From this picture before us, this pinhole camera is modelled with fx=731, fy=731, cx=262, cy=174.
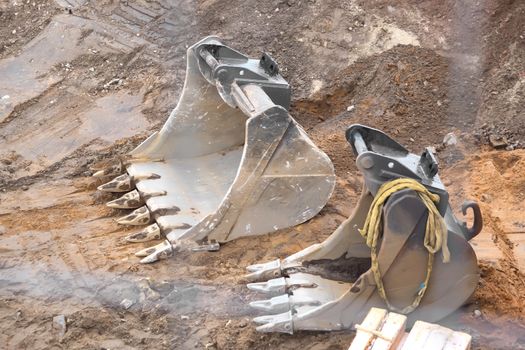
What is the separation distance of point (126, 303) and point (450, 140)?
3.37 m

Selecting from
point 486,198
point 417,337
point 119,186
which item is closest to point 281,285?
point 417,337

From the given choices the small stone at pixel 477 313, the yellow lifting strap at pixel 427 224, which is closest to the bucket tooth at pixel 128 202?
the yellow lifting strap at pixel 427 224

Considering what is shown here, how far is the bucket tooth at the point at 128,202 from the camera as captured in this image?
228 inches

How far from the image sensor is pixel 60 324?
4551 mm

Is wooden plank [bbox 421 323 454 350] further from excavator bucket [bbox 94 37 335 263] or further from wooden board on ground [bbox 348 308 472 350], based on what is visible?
excavator bucket [bbox 94 37 335 263]

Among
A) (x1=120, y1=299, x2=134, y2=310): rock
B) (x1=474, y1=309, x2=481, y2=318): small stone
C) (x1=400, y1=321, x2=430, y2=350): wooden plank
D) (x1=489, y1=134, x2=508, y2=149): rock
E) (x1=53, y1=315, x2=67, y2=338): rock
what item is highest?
(x1=53, y1=315, x2=67, y2=338): rock

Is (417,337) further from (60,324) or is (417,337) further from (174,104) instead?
(174,104)

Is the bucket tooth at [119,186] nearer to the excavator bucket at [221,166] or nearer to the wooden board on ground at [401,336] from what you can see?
the excavator bucket at [221,166]

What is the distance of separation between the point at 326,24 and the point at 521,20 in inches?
76.4

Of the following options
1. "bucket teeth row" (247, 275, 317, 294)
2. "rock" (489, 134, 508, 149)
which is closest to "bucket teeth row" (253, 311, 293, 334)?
"bucket teeth row" (247, 275, 317, 294)

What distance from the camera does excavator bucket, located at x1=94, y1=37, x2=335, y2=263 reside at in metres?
5.20

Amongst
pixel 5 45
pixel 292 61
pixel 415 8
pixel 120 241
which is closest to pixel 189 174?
pixel 120 241

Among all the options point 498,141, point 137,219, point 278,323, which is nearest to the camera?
point 278,323

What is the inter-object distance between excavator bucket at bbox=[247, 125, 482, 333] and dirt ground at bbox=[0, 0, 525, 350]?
5.7 inches
